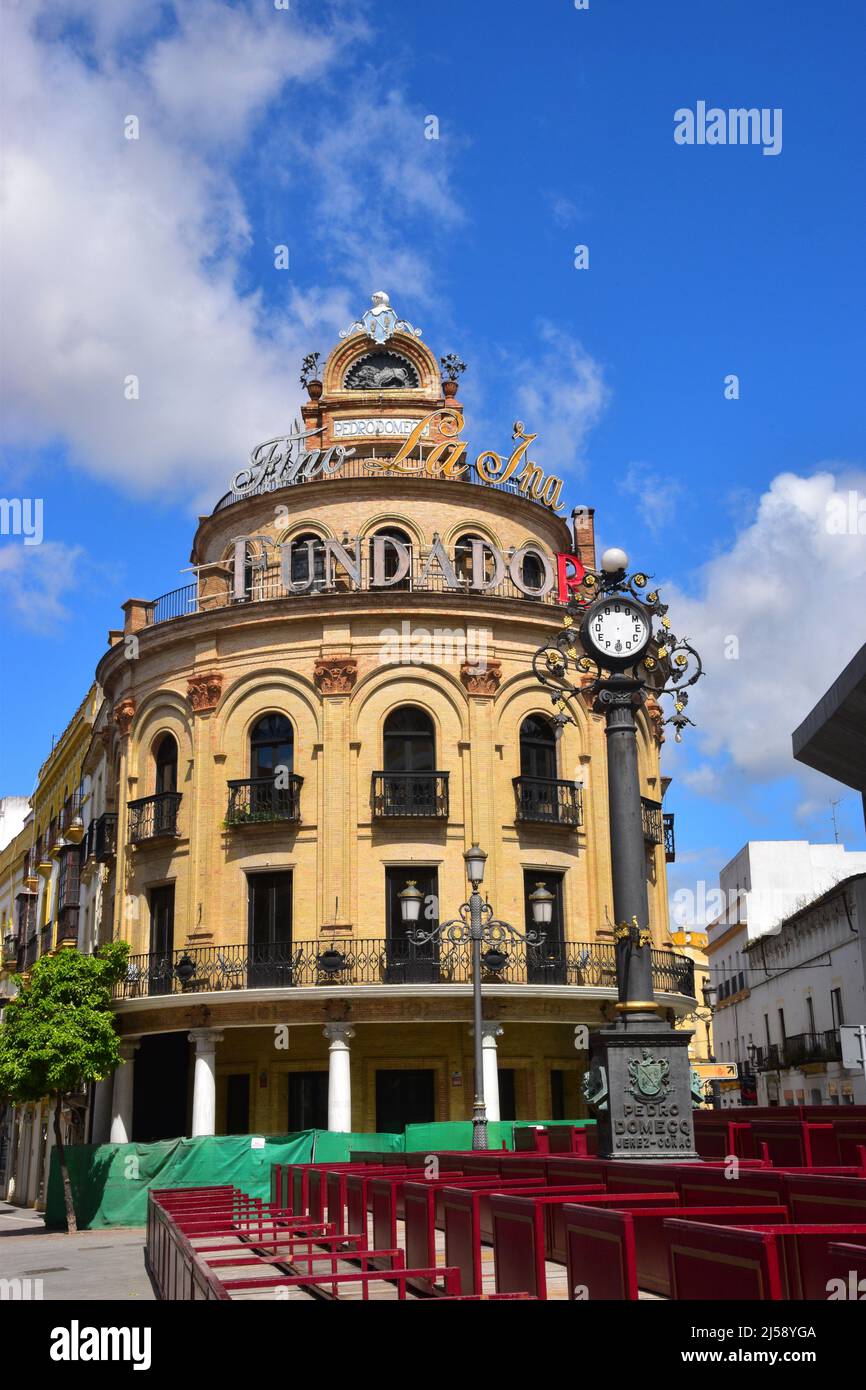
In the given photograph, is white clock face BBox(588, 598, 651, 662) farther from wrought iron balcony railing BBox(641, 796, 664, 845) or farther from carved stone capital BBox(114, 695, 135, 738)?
carved stone capital BBox(114, 695, 135, 738)

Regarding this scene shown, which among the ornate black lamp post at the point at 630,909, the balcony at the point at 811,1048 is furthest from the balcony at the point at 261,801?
the balcony at the point at 811,1048

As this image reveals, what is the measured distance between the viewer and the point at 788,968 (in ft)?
189

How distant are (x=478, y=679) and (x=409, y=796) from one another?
3.54 m

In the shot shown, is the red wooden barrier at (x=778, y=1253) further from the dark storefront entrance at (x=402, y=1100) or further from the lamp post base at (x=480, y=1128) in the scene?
the dark storefront entrance at (x=402, y=1100)

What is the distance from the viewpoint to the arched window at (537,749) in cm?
3522

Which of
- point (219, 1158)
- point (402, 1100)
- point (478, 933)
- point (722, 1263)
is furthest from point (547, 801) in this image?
point (722, 1263)

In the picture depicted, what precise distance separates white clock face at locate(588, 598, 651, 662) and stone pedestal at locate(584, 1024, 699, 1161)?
176 inches

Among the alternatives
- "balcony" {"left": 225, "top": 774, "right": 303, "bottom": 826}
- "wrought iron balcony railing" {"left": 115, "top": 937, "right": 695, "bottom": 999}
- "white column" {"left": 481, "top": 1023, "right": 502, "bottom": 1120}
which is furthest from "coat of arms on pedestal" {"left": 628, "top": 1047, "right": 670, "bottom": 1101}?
"balcony" {"left": 225, "top": 774, "right": 303, "bottom": 826}

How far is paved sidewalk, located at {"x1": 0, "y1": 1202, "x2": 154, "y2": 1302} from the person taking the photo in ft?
57.2

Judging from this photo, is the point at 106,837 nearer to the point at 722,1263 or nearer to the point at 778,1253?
the point at 778,1253

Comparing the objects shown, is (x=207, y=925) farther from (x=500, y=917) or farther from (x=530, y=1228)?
(x=530, y=1228)
